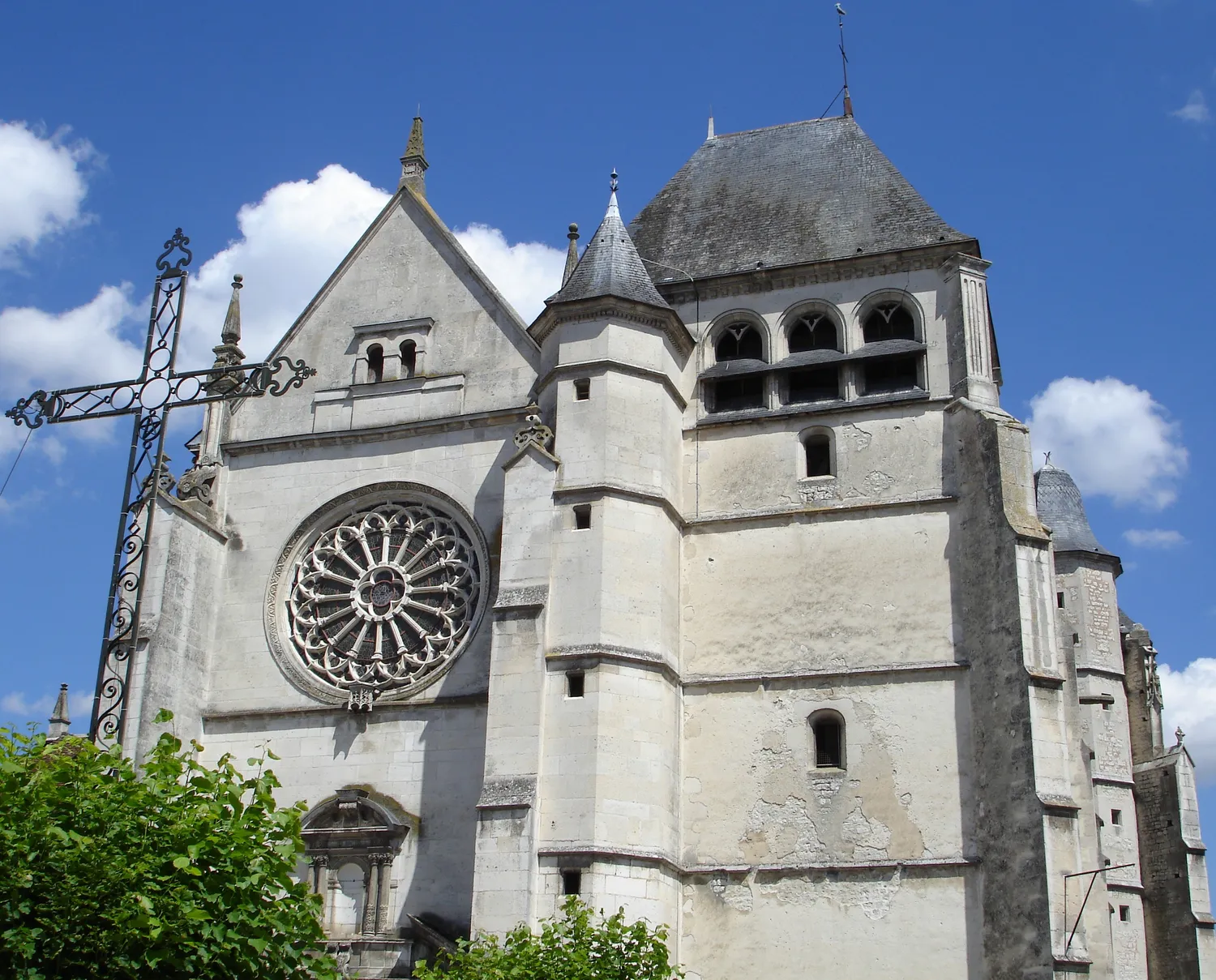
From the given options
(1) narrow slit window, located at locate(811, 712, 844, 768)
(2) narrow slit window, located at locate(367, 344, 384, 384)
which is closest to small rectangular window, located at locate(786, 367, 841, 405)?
(1) narrow slit window, located at locate(811, 712, 844, 768)

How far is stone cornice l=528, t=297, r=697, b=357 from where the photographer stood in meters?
21.9

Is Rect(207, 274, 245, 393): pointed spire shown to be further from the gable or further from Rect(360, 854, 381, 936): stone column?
Rect(360, 854, 381, 936): stone column

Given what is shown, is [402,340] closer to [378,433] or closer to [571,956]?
[378,433]

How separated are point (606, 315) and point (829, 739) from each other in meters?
6.68

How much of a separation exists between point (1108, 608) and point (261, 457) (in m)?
17.1

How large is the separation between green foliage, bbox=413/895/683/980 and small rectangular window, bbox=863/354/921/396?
9436 millimetres

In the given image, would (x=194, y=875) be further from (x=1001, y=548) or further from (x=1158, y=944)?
(x=1158, y=944)

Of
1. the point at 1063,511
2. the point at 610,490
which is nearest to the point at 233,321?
the point at 610,490

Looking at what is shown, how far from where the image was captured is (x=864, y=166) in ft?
83.6

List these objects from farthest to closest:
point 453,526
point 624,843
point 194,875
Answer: point 453,526 → point 624,843 → point 194,875

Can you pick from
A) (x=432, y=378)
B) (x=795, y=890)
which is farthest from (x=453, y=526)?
(x=795, y=890)

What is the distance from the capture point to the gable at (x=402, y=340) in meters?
22.7

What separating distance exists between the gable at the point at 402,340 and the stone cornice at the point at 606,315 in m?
0.56

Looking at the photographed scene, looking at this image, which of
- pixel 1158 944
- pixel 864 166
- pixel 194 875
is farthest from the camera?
pixel 1158 944
